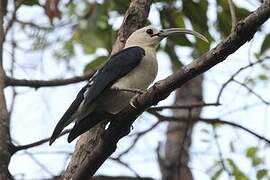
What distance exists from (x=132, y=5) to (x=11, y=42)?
3.80 feet

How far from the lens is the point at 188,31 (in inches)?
183

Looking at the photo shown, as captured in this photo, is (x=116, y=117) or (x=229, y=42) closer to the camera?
(x=229, y=42)

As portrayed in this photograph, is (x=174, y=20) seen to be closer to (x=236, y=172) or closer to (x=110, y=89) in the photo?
(x=110, y=89)

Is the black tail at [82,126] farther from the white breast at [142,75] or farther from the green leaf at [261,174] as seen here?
the green leaf at [261,174]

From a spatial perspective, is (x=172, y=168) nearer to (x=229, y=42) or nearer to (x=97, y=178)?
(x=97, y=178)

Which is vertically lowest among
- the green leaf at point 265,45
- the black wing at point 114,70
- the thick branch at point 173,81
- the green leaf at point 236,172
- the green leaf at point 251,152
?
the green leaf at point 251,152

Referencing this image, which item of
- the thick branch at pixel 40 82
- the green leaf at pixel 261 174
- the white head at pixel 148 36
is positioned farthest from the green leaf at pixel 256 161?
the thick branch at pixel 40 82

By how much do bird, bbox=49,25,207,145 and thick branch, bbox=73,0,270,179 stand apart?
22.0 inches

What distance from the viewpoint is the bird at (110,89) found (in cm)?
402

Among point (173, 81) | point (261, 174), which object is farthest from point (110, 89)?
point (261, 174)

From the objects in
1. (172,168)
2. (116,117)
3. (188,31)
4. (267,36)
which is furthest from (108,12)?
(116,117)

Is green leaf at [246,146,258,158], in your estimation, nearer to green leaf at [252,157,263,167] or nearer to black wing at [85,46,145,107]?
green leaf at [252,157,263,167]

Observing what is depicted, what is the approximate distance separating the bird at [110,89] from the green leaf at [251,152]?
8.51 ft

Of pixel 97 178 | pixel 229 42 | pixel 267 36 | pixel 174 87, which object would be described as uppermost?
pixel 229 42
